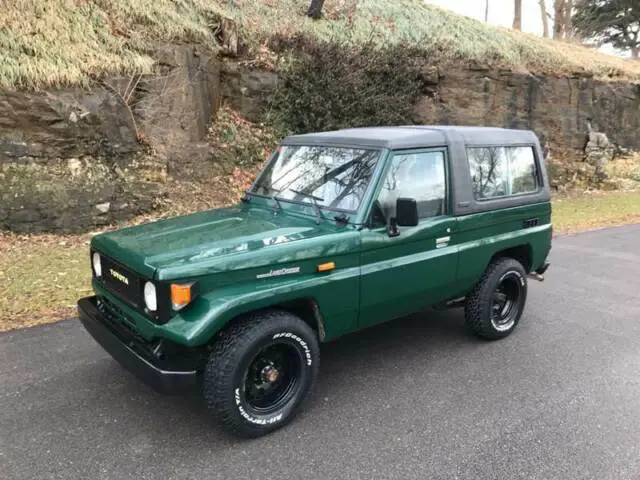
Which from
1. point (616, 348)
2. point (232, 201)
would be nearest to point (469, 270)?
point (616, 348)

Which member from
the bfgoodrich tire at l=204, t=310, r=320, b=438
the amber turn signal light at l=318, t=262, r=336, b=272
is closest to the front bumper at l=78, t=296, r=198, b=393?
the bfgoodrich tire at l=204, t=310, r=320, b=438

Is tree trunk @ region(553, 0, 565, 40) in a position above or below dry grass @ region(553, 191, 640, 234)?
above

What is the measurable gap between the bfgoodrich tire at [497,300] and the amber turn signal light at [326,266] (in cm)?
176

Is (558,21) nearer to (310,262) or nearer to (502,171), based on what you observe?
(502,171)

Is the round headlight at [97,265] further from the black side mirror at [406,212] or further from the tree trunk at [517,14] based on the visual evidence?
the tree trunk at [517,14]

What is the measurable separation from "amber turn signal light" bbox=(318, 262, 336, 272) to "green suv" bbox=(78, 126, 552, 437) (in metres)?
0.01

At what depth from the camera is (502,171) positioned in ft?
15.6

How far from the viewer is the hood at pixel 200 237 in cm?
314

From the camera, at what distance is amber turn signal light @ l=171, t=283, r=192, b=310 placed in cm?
297

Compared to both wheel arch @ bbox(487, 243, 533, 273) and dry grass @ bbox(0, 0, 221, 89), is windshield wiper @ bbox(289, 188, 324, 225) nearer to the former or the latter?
wheel arch @ bbox(487, 243, 533, 273)

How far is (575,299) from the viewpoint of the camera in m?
6.05

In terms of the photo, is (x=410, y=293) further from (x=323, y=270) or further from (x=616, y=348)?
(x=616, y=348)

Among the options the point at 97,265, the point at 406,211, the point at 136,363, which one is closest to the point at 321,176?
the point at 406,211

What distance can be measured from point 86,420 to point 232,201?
702 centimetres
